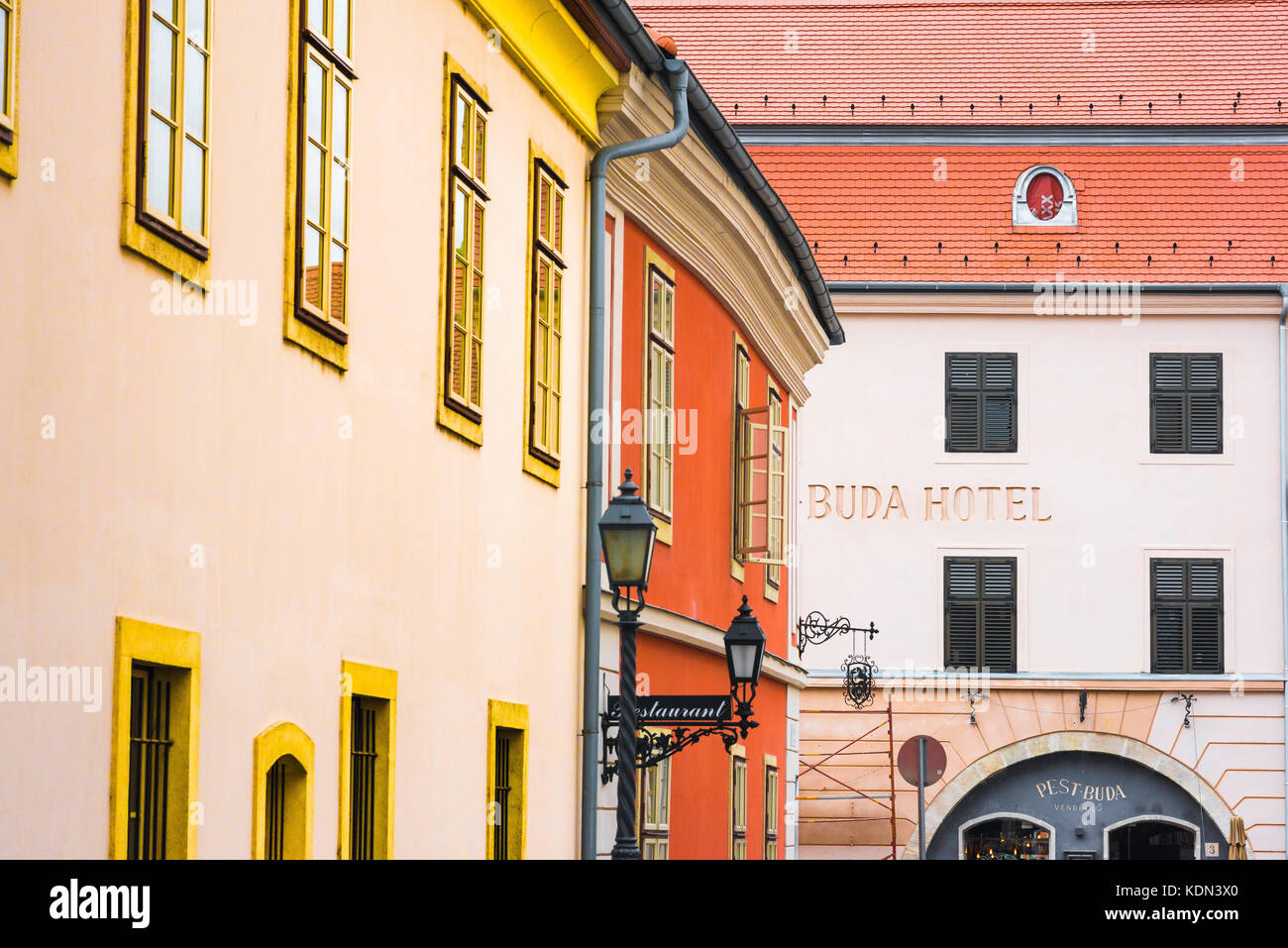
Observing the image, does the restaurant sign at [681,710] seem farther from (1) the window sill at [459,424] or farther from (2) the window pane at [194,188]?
(2) the window pane at [194,188]

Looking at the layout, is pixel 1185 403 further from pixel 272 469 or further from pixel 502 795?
pixel 272 469

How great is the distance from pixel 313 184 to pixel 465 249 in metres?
2.24

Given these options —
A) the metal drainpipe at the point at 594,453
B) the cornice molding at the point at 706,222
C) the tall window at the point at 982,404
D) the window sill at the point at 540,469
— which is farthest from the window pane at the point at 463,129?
the tall window at the point at 982,404

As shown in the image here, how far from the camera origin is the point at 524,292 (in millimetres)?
11859

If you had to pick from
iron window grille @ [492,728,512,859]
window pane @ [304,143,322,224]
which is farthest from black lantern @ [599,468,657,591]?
window pane @ [304,143,322,224]

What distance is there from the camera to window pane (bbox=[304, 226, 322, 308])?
8453mm

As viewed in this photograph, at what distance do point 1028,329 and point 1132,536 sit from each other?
10.3 feet

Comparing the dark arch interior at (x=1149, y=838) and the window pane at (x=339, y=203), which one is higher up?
the window pane at (x=339, y=203)

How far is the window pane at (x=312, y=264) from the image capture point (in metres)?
8.45

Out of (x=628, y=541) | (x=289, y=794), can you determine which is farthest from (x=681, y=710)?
(x=289, y=794)

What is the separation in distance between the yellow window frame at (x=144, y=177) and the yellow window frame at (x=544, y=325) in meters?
4.59

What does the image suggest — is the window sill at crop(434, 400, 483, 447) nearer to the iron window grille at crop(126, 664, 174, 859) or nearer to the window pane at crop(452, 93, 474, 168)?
the window pane at crop(452, 93, 474, 168)

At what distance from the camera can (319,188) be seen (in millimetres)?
8648

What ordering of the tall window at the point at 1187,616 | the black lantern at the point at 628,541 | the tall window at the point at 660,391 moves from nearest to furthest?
the black lantern at the point at 628,541, the tall window at the point at 660,391, the tall window at the point at 1187,616
